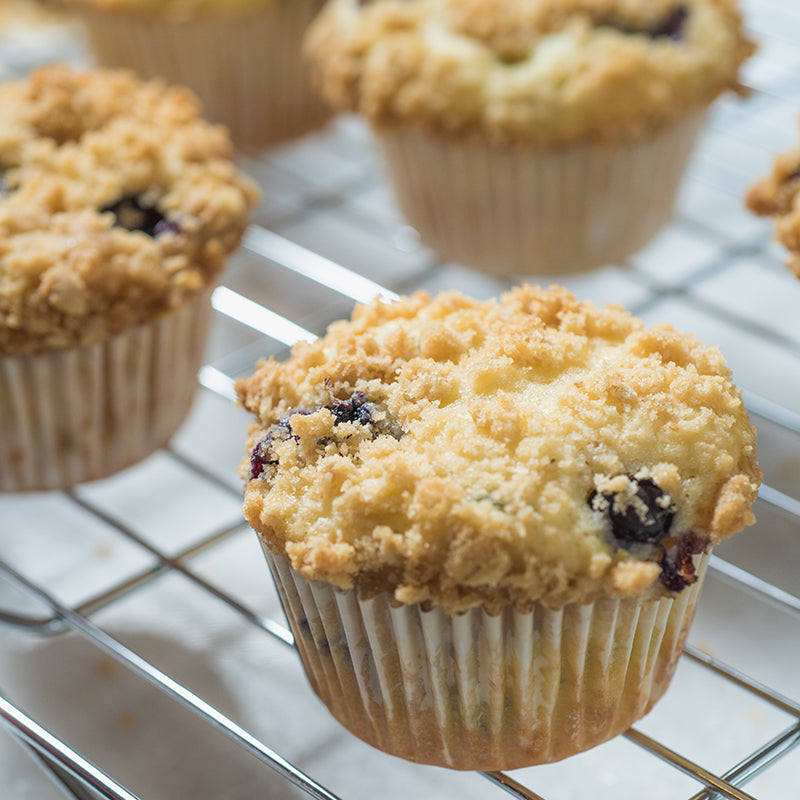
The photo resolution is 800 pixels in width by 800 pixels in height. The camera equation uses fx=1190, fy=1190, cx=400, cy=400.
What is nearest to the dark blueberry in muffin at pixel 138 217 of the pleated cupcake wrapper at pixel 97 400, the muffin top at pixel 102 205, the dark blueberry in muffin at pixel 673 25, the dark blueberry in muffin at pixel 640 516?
the muffin top at pixel 102 205

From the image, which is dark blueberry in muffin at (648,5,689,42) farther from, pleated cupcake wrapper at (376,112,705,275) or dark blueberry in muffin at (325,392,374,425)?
dark blueberry in muffin at (325,392,374,425)

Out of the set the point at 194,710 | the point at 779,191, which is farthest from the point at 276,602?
Answer: the point at 779,191

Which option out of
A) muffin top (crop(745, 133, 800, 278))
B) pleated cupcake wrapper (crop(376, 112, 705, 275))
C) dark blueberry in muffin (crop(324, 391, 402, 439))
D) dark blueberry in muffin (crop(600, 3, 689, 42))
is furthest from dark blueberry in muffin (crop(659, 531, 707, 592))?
dark blueberry in muffin (crop(600, 3, 689, 42))

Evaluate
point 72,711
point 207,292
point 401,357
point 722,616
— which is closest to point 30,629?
point 72,711

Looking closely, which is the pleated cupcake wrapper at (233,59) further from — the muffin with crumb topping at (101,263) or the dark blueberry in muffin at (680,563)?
the dark blueberry in muffin at (680,563)

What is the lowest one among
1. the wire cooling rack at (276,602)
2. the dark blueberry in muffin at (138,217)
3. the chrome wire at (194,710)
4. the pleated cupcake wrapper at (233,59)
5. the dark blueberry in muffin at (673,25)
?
the wire cooling rack at (276,602)

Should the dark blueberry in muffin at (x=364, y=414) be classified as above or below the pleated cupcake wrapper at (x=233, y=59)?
above

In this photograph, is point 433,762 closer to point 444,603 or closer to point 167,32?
point 444,603

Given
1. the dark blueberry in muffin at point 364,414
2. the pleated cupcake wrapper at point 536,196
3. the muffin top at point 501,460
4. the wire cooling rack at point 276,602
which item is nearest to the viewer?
the muffin top at point 501,460
